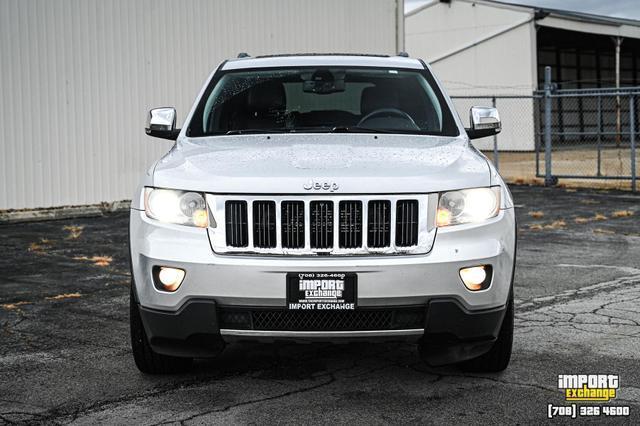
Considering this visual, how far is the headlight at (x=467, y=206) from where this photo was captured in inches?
181

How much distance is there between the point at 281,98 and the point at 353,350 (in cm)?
163

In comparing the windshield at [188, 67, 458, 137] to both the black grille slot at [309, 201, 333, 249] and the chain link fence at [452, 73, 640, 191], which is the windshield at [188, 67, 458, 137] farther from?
the chain link fence at [452, 73, 640, 191]

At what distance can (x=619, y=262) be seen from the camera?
9508mm

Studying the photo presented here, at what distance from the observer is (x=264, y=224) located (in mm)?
4539

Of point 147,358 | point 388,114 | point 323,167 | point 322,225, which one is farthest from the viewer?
point 388,114

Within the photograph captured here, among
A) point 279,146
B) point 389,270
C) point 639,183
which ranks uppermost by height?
point 279,146

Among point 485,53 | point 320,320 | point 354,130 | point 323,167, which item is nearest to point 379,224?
point 323,167

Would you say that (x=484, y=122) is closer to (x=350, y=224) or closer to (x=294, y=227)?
(x=350, y=224)

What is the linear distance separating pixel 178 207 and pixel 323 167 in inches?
28.6

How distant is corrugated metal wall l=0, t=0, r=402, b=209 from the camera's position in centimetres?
1473

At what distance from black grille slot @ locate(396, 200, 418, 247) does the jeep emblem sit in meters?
0.31

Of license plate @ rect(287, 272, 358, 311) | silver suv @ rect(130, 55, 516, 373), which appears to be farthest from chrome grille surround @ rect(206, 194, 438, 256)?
license plate @ rect(287, 272, 358, 311)

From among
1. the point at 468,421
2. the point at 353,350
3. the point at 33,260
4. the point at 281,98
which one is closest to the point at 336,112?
the point at 281,98

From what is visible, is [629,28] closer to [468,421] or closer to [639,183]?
[639,183]
